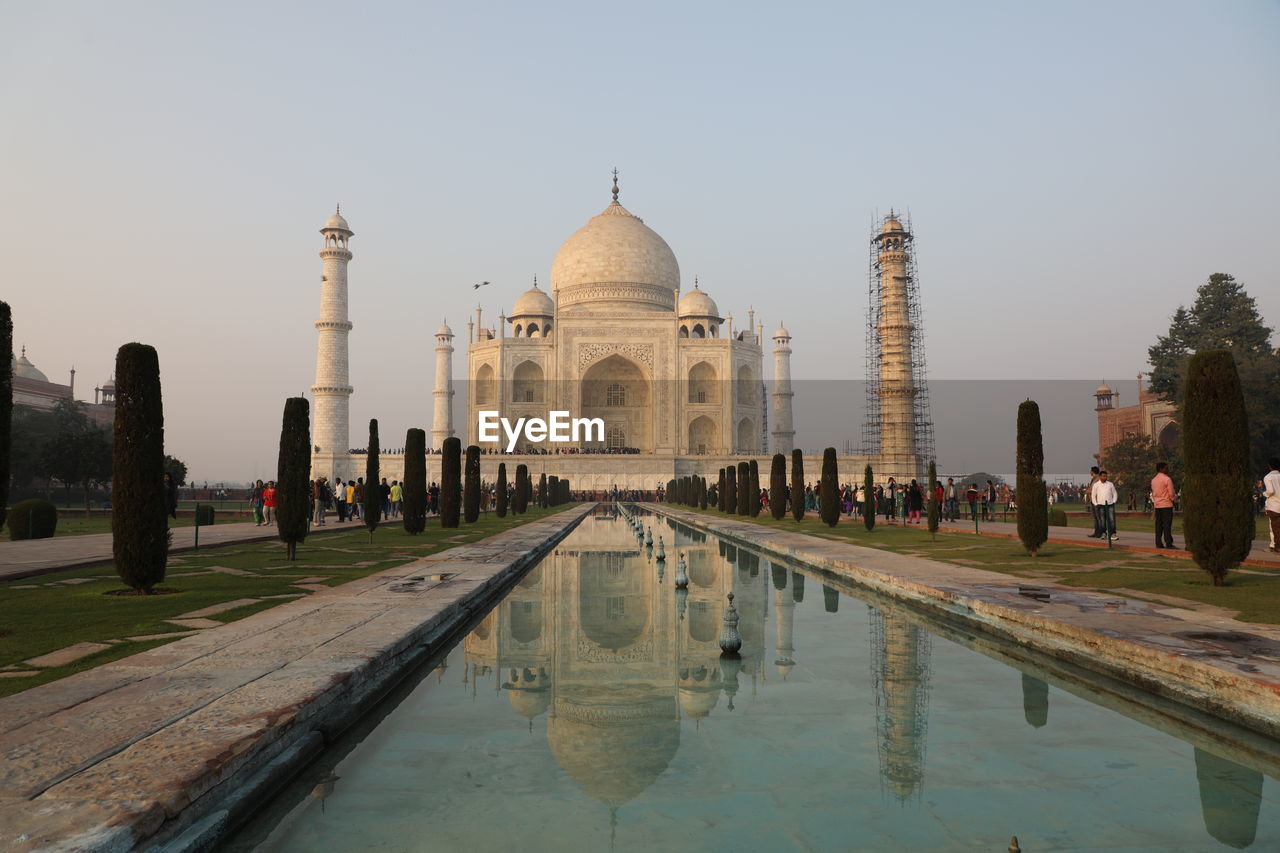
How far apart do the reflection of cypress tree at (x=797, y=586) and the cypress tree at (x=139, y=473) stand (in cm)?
529

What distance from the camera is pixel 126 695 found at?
11.4 ft

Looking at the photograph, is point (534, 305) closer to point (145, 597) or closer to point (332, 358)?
point (332, 358)

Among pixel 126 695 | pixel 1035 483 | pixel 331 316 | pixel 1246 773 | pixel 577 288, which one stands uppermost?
pixel 577 288

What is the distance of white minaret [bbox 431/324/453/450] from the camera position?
47188 mm

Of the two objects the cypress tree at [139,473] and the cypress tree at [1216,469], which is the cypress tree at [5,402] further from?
the cypress tree at [1216,469]

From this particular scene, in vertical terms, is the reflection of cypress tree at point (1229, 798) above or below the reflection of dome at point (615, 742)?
below

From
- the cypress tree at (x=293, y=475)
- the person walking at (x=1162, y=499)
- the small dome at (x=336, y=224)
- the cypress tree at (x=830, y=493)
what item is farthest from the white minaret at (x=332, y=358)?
the person walking at (x=1162, y=499)

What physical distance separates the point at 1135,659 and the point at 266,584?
6.62m

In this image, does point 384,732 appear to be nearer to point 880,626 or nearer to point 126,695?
point 126,695

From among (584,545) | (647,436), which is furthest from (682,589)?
(647,436)

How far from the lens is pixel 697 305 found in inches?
2004

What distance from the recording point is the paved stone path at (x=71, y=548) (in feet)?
28.8

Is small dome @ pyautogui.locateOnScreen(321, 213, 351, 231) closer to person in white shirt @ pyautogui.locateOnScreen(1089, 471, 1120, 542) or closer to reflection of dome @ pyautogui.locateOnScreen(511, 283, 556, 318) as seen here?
reflection of dome @ pyautogui.locateOnScreen(511, 283, 556, 318)

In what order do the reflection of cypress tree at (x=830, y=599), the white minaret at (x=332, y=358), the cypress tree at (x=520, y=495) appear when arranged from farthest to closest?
the white minaret at (x=332, y=358)
the cypress tree at (x=520, y=495)
the reflection of cypress tree at (x=830, y=599)
